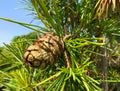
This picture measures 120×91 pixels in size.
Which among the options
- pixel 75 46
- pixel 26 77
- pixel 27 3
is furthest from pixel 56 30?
pixel 27 3

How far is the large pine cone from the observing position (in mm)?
824

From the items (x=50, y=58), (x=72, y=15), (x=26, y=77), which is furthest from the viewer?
(x=72, y=15)

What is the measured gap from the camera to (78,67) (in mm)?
868

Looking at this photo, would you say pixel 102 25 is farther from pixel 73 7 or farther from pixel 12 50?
pixel 12 50

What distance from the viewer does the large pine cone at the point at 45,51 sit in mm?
824

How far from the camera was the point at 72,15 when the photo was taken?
3.52 feet

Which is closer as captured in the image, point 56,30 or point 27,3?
point 56,30

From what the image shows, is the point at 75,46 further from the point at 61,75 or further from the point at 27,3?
the point at 27,3

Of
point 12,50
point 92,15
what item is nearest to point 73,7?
point 92,15

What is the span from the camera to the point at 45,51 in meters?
0.84

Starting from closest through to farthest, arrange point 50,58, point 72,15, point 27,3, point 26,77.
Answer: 1. point 50,58
2. point 26,77
3. point 72,15
4. point 27,3

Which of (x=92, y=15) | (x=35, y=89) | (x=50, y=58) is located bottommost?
(x=35, y=89)

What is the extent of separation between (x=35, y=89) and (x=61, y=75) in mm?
212

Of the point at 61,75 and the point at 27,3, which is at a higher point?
the point at 27,3
